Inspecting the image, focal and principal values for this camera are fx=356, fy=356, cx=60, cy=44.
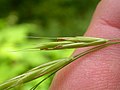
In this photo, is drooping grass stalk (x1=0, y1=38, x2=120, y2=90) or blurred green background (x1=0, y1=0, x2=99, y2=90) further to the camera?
blurred green background (x1=0, y1=0, x2=99, y2=90)

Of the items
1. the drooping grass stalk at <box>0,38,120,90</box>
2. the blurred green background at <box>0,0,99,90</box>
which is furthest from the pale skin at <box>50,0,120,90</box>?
the blurred green background at <box>0,0,99,90</box>

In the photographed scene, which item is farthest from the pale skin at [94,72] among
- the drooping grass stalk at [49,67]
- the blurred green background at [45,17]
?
the blurred green background at [45,17]

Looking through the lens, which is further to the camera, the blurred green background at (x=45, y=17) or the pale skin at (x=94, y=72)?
the blurred green background at (x=45, y=17)

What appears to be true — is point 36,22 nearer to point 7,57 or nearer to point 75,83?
point 7,57

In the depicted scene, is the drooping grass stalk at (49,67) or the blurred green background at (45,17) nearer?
the drooping grass stalk at (49,67)

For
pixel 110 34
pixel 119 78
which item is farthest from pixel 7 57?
pixel 119 78

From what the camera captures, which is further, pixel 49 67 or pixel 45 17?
pixel 45 17

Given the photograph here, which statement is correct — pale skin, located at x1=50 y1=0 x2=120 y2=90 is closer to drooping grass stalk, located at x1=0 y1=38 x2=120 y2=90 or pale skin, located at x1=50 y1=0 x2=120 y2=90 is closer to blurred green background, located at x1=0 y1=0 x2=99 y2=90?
drooping grass stalk, located at x1=0 y1=38 x2=120 y2=90

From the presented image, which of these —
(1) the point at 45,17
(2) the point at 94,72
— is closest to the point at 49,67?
(2) the point at 94,72

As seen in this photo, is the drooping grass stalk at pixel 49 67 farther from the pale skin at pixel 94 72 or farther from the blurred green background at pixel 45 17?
the blurred green background at pixel 45 17

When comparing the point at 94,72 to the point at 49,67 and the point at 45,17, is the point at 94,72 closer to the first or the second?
the point at 49,67

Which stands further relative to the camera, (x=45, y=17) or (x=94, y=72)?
(x=45, y=17)
